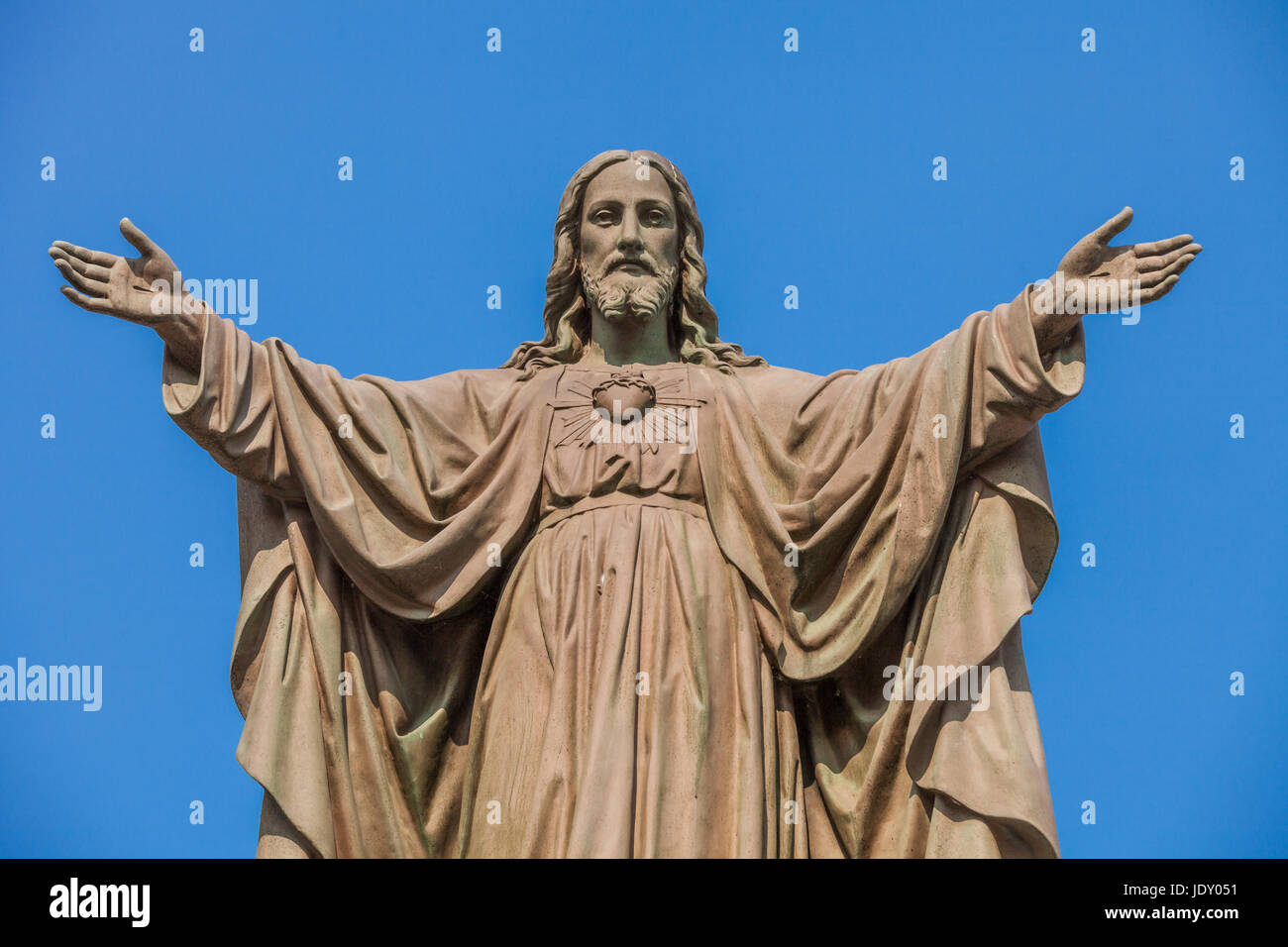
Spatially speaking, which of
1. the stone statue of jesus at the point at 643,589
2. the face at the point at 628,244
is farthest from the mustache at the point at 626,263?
the stone statue of jesus at the point at 643,589

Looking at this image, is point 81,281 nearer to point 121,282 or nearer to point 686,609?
point 121,282

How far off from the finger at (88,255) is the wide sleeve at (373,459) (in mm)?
714

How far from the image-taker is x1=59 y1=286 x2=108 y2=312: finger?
1772cm

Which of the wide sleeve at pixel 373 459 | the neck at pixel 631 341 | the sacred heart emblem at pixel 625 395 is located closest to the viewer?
the wide sleeve at pixel 373 459

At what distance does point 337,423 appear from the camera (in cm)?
1834

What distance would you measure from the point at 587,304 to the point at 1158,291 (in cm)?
398

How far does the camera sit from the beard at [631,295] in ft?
62.3

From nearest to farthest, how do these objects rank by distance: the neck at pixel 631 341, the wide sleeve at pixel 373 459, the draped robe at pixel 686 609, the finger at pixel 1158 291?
the draped robe at pixel 686 609, the finger at pixel 1158 291, the wide sleeve at pixel 373 459, the neck at pixel 631 341

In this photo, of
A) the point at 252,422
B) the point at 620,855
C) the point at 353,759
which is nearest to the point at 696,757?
the point at 620,855

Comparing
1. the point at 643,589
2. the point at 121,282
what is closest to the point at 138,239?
the point at 121,282

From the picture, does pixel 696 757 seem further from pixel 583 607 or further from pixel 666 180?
pixel 666 180

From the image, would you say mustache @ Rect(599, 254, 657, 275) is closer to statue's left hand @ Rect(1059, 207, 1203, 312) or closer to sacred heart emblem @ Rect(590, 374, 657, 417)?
sacred heart emblem @ Rect(590, 374, 657, 417)

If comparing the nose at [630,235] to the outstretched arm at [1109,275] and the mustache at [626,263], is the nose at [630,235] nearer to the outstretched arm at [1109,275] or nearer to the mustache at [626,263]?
the mustache at [626,263]
